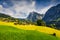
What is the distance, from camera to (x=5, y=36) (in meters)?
29.5

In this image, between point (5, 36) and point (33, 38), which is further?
point (33, 38)

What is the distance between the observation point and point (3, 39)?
29016 mm

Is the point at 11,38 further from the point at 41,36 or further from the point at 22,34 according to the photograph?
the point at 41,36

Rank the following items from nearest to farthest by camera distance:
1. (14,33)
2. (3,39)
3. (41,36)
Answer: (3,39)
(14,33)
(41,36)

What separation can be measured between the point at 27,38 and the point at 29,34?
1480 mm

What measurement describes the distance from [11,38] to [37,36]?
5.53m

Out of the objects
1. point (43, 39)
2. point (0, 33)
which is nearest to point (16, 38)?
point (0, 33)

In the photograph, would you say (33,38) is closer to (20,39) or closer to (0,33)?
(20,39)

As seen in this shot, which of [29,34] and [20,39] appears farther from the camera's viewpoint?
[29,34]

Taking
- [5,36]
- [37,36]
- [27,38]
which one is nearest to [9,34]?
[5,36]

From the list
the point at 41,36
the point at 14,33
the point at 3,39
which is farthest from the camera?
the point at 41,36

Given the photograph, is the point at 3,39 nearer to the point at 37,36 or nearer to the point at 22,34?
the point at 22,34

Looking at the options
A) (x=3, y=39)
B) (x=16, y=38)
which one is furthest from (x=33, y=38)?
(x=3, y=39)

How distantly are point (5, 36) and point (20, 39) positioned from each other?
8.77 ft
